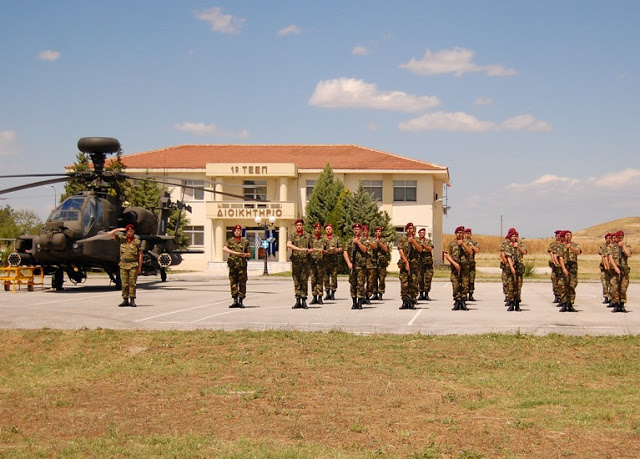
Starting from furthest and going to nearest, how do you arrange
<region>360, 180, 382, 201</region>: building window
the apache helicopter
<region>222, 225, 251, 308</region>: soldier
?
<region>360, 180, 382, 201</region>: building window < the apache helicopter < <region>222, 225, 251, 308</region>: soldier

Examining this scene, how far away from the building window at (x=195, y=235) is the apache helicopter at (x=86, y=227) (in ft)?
95.9

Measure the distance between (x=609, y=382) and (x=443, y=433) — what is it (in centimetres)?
306

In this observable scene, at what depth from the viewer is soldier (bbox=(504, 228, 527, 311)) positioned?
18.2 meters

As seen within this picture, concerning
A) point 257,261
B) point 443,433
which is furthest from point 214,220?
point 443,433

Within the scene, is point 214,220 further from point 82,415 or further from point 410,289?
point 82,415

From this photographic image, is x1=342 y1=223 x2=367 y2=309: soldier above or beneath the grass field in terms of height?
above

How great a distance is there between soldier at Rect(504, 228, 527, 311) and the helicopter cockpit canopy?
11.9m

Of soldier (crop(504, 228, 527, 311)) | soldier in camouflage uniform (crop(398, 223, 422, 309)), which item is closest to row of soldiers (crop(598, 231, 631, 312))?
soldier (crop(504, 228, 527, 311))

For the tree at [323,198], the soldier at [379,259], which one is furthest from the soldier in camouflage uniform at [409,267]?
the tree at [323,198]

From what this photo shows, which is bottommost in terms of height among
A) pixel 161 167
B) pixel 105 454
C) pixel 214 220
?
pixel 105 454

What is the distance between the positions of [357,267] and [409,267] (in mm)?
1136

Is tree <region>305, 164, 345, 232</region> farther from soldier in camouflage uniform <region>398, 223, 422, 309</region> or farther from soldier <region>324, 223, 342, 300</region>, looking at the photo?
soldier in camouflage uniform <region>398, 223, 422, 309</region>

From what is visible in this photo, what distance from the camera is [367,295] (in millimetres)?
19781

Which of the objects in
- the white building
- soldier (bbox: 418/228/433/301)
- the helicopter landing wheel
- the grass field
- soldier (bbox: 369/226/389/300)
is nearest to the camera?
the grass field
